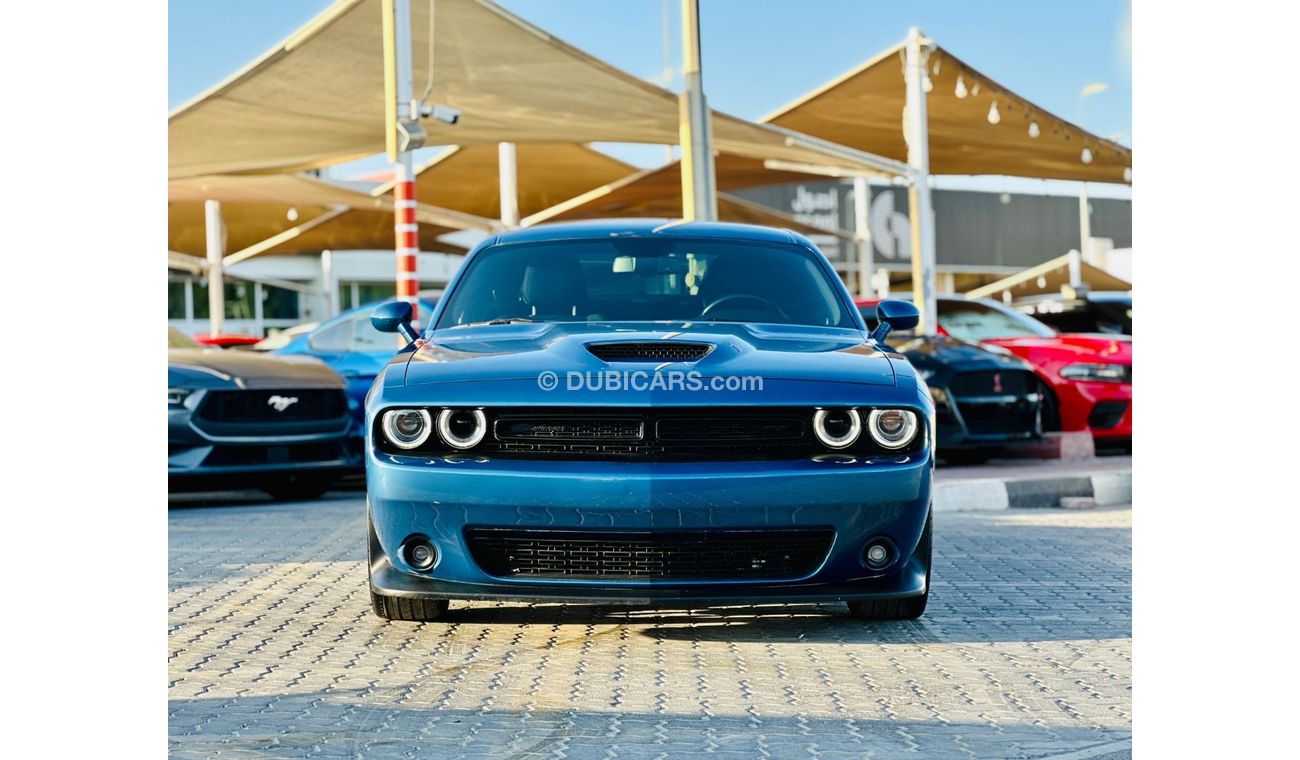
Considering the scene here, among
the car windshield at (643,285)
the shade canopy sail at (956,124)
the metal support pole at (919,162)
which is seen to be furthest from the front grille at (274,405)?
the shade canopy sail at (956,124)

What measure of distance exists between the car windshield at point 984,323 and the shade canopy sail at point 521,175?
41.8 feet

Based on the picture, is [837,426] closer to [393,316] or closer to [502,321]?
[502,321]

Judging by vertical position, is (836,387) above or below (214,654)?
above

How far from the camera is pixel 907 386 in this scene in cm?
533

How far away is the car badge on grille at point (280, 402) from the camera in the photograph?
1073 centimetres

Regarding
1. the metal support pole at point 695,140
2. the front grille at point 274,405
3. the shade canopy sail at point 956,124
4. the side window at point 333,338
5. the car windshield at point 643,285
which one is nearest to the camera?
the car windshield at point 643,285

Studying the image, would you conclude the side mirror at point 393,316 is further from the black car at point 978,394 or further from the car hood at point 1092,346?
the car hood at point 1092,346

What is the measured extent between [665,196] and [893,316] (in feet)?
77.7

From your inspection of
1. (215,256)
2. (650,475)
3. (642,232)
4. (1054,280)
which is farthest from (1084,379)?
(1054,280)

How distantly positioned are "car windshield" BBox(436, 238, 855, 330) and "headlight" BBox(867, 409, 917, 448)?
1.13 m
